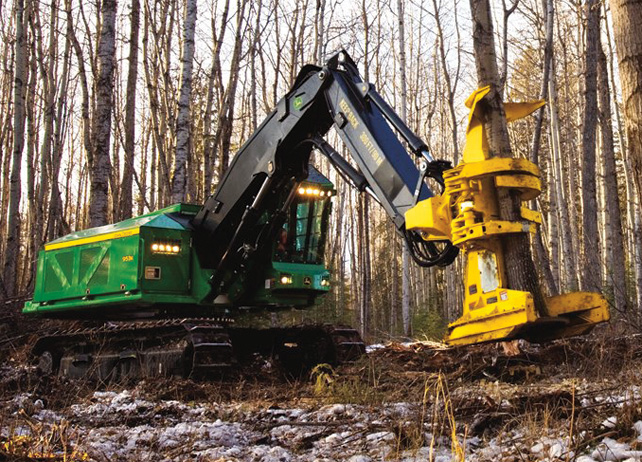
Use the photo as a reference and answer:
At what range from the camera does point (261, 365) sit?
30.8 ft

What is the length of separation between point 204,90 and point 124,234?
18.9 meters

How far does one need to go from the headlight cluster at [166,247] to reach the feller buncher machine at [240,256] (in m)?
0.01

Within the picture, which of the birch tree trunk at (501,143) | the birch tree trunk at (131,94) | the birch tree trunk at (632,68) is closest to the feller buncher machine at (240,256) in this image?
the birch tree trunk at (501,143)

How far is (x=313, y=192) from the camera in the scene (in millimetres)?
8789

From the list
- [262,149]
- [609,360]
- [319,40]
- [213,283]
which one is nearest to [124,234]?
[213,283]

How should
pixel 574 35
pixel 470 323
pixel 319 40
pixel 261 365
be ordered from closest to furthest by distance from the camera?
pixel 470 323, pixel 261 365, pixel 319 40, pixel 574 35

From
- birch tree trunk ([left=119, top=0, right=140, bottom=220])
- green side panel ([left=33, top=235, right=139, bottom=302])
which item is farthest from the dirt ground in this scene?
birch tree trunk ([left=119, top=0, right=140, bottom=220])

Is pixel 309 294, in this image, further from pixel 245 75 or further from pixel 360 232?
pixel 245 75

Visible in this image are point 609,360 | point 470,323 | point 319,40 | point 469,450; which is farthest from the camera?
point 319,40

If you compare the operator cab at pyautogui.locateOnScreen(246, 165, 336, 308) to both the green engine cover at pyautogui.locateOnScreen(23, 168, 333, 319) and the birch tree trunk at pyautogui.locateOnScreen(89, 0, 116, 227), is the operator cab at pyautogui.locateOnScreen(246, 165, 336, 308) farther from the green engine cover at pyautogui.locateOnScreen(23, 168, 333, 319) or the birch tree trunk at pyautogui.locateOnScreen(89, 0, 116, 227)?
the birch tree trunk at pyautogui.locateOnScreen(89, 0, 116, 227)

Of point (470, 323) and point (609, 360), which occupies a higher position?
point (470, 323)

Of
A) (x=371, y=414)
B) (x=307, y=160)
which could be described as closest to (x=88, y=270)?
(x=307, y=160)

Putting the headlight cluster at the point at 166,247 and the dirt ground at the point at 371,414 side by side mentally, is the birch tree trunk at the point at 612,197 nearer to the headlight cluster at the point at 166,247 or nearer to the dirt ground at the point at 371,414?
the dirt ground at the point at 371,414

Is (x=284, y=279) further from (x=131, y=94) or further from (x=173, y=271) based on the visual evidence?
(x=131, y=94)
